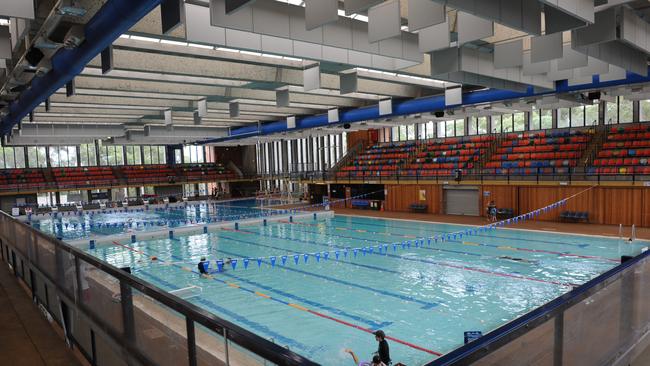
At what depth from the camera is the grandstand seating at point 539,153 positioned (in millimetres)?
22855

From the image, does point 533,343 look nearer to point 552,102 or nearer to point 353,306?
point 353,306

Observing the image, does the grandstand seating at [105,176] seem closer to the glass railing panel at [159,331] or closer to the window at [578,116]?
the window at [578,116]

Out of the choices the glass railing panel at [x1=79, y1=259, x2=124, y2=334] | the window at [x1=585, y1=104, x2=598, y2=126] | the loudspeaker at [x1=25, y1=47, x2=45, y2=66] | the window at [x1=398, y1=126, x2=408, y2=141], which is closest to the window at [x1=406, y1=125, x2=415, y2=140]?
the window at [x1=398, y1=126, x2=408, y2=141]

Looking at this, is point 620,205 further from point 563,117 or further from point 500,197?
point 563,117

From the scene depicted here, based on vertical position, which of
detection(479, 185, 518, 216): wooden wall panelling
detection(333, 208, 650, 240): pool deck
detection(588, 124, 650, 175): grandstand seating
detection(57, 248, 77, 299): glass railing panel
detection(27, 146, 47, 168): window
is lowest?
detection(333, 208, 650, 240): pool deck

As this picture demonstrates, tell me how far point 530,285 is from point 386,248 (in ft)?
20.4

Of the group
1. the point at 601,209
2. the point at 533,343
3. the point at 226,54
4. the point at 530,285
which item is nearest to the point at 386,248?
the point at 530,285

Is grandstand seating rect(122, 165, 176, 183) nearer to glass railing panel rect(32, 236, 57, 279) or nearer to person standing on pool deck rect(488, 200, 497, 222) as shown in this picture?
person standing on pool deck rect(488, 200, 497, 222)

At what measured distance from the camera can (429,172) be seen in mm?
27484

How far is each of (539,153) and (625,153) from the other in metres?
4.30

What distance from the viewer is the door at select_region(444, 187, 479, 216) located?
2591 cm

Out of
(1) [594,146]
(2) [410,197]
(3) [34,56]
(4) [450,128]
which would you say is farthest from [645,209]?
(3) [34,56]

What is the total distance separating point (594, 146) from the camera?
2291 centimetres

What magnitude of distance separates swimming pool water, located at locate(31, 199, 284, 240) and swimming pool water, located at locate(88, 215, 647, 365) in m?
5.90
